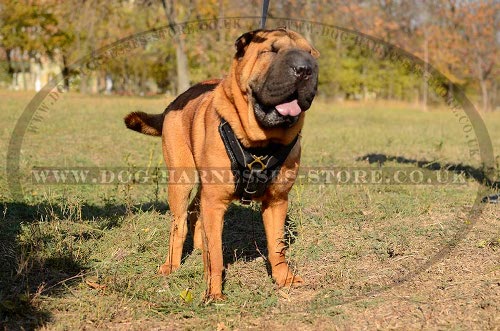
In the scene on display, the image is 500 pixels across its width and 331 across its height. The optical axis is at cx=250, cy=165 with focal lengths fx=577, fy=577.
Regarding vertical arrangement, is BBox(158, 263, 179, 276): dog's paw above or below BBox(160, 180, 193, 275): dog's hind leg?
below

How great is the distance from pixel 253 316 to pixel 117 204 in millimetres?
3546

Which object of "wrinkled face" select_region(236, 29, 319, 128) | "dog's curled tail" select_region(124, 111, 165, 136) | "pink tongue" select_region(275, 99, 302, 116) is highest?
"wrinkled face" select_region(236, 29, 319, 128)

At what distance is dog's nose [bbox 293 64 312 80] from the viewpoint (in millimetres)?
3709

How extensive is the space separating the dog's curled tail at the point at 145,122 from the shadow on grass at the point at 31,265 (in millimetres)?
1031

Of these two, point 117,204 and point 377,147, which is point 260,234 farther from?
point 377,147

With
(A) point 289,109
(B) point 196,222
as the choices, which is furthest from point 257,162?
(B) point 196,222

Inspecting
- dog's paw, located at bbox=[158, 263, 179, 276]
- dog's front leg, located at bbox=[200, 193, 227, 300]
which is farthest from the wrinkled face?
dog's paw, located at bbox=[158, 263, 179, 276]

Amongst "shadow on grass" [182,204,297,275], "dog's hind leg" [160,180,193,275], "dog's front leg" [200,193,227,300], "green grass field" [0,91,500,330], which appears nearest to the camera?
"green grass field" [0,91,500,330]

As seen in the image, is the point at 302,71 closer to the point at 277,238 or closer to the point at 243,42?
the point at 243,42

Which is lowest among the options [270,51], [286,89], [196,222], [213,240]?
[196,222]

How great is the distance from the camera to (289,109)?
12.8 feet

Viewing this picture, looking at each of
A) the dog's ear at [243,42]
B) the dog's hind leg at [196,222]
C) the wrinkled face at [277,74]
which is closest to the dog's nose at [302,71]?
the wrinkled face at [277,74]

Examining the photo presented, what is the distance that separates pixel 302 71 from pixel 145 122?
7.49ft

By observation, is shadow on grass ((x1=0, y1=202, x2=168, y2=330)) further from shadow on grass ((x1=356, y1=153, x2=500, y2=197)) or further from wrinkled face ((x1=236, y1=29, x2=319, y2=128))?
shadow on grass ((x1=356, y1=153, x2=500, y2=197))
